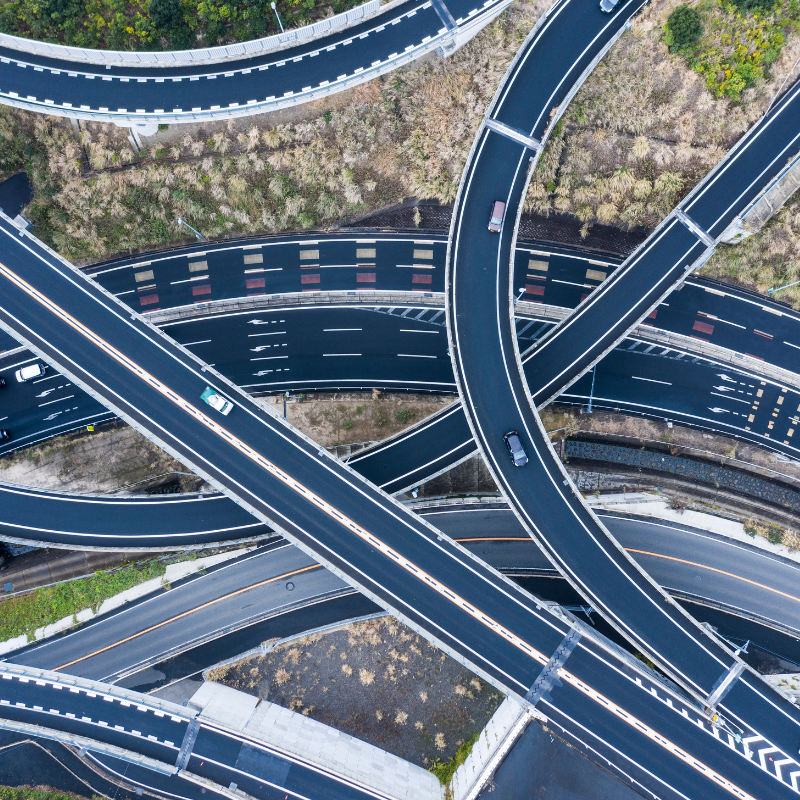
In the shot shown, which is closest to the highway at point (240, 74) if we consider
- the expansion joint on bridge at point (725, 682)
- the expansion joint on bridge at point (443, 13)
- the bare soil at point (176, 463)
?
the expansion joint on bridge at point (443, 13)

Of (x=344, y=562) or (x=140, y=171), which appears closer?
(x=344, y=562)

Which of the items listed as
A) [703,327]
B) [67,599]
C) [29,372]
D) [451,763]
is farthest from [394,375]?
[67,599]

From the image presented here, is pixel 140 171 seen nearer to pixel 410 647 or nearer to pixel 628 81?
pixel 628 81

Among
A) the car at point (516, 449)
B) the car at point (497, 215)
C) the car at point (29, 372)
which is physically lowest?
the car at point (29, 372)

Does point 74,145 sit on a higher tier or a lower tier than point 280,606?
higher

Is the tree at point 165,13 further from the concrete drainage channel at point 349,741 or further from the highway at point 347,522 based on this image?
the concrete drainage channel at point 349,741

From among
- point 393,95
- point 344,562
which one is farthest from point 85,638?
point 393,95
